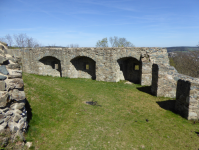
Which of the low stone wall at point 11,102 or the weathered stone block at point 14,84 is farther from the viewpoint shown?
the weathered stone block at point 14,84

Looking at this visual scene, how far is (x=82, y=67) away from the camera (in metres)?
14.4

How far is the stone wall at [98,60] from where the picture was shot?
36.5 ft

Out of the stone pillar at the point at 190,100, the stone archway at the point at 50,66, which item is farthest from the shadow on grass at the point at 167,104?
the stone archway at the point at 50,66

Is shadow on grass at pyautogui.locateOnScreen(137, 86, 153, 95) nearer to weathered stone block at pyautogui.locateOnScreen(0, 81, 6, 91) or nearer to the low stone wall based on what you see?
the low stone wall

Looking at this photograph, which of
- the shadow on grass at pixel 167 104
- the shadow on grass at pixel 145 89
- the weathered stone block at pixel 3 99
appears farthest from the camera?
the shadow on grass at pixel 145 89

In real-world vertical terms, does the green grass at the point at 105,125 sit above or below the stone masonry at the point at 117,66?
below

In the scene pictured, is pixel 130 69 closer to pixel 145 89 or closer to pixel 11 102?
pixel 145 89

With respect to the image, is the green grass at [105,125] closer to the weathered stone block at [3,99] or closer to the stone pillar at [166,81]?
the stone pillar at [166,81]

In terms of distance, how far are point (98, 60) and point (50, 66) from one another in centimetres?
614

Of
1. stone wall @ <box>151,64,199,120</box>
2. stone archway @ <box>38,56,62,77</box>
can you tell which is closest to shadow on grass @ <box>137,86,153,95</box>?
stone wall @ <box>151,64,199,120</box>

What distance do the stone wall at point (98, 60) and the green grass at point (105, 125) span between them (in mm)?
4320

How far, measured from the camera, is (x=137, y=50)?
11.4 meters

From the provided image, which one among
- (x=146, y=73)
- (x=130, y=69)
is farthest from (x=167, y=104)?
(x=130, y=69)

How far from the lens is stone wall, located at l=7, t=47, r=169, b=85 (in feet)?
36.5
